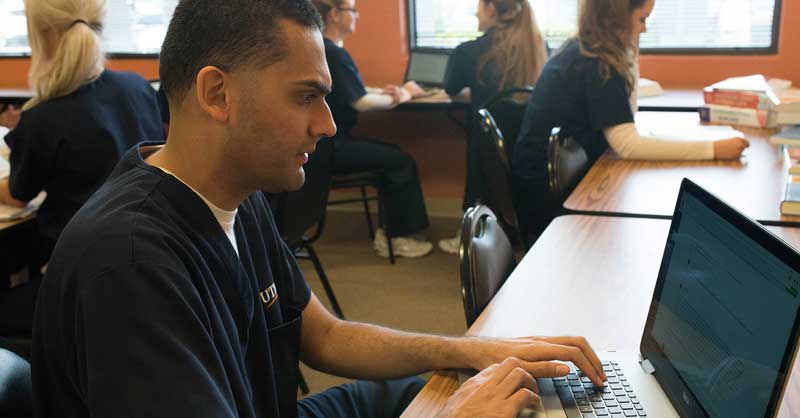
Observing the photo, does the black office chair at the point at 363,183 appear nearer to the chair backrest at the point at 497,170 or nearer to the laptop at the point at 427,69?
the laptop at the point at 427,69

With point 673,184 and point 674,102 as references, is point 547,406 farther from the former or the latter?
point 674,102

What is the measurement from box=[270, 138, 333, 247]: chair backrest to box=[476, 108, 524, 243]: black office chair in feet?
1.72

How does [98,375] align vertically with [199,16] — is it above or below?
below

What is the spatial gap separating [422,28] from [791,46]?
1914 mm

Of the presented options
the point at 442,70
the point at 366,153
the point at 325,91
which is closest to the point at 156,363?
the point at 325,91

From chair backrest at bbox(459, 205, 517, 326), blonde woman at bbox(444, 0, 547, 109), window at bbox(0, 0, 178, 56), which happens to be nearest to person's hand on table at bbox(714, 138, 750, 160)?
chair backrest at bbox(459, 205, 517, 326)

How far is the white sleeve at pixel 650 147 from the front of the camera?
2.47 metres

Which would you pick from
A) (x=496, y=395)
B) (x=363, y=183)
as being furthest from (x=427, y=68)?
(x=496, y=395)

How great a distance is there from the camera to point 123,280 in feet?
3.00

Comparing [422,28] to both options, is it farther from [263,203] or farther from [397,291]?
[263,203]

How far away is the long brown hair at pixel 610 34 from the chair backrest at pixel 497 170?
0.39 meters

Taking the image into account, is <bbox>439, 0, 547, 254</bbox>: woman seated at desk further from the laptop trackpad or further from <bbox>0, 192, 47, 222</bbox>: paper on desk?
the laptop trackpad

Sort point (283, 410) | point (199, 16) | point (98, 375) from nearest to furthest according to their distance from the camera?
point (98, 375), point (199, 16), point (283, 410)

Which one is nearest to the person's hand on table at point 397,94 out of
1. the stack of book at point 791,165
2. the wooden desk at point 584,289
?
the stack of book at point 791,165
